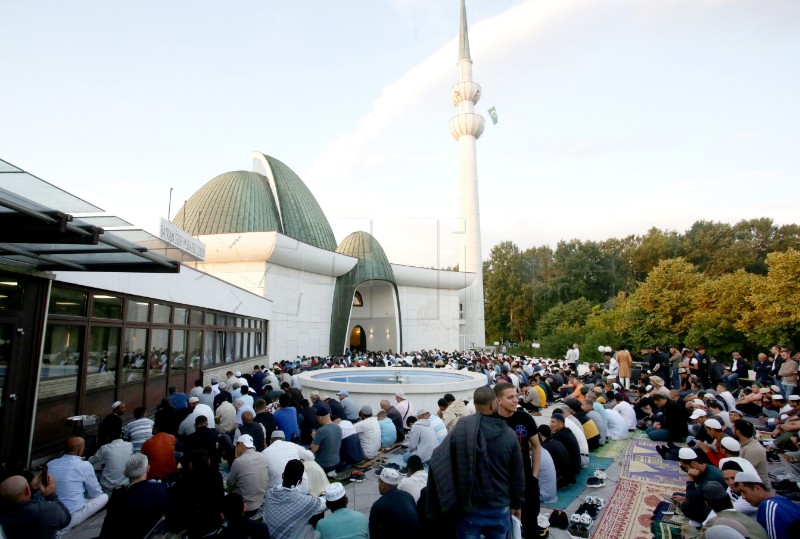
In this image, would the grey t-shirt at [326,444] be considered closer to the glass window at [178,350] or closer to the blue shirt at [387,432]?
the blue shirt at [387,432]

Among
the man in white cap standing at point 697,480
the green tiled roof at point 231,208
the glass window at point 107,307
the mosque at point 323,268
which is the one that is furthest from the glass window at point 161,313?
the green tiled roof at point 231,208

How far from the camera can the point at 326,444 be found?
21.1 ft

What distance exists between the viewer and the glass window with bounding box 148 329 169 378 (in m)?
9.53

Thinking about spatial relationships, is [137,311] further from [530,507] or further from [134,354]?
[530,507]

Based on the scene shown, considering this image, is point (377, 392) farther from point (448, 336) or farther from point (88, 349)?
point (448, 336)

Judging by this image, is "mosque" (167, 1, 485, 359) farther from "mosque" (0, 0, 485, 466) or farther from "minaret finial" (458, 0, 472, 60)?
"minaret finial" (458, 0, 472, 60)

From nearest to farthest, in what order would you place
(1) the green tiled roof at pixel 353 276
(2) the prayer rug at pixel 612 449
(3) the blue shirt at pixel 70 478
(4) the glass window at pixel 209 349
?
(3) the blue shirt at pixel 70 478 → (2) the prayer rug at pixel 612 449 → (4) the glass window at pixel 209 349 → (1) the green tiled roof at pixel 353 276

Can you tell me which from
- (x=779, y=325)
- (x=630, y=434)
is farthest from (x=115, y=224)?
(x=779, y=325)

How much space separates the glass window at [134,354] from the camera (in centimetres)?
852

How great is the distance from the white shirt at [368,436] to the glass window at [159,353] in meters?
5.14

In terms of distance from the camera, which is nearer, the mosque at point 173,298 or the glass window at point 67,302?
the mosque at point 173,298

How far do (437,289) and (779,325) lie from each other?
838 inches

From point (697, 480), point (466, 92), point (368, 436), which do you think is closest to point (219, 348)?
point (368, 436)

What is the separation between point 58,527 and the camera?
11.9 ft
